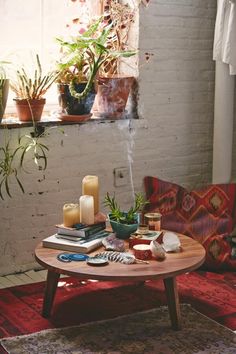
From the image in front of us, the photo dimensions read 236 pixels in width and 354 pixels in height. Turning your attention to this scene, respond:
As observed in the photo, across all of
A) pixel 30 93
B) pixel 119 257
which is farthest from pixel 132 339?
pixel 30 93

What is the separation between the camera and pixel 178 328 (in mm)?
3482

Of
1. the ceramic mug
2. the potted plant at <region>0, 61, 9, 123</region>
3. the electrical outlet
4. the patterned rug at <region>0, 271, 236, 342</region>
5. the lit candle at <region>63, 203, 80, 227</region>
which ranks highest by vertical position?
the potted plant at <region>0, 61, 9, 123</region>

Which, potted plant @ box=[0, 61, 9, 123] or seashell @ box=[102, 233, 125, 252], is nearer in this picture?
seashell @ box=[102, 233, 125, 252]

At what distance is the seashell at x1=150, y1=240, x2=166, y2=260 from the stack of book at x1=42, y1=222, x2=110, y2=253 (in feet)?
1.06

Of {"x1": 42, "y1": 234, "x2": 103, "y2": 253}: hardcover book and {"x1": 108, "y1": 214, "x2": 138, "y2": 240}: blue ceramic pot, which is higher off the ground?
{"x1": 108, "y1": 214, "x2": 138, "y2": 240}: blue ceramic pot

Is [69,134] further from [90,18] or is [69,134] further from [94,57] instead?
[90,18]

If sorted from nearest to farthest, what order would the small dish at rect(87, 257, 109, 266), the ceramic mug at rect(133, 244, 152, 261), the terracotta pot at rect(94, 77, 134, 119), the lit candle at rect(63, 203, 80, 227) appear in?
the small dish at rect(87, 257, 109, 266) → the ceramic mug at rect(133, 244, 152, 261) → the lit candle at rect(63, 203, 80, 227) → the terracotta pot at rect(94, 77, 134, 119)

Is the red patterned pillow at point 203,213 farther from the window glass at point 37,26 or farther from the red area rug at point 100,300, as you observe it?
the window glass at point 37,26

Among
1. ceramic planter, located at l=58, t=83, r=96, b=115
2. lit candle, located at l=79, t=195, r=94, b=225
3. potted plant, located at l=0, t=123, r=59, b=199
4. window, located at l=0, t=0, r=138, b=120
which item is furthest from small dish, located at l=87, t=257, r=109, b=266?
window, located at l=0, t=0, r=138, b=120

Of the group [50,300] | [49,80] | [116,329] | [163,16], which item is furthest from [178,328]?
[163,16]

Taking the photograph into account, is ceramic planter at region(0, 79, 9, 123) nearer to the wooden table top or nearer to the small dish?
the wooden table top

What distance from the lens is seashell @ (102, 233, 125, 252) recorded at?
3621 millimetres

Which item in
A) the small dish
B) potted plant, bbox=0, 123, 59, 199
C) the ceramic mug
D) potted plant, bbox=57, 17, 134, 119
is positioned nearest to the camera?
the small dish

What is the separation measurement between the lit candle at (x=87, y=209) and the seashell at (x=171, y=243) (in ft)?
1.34
